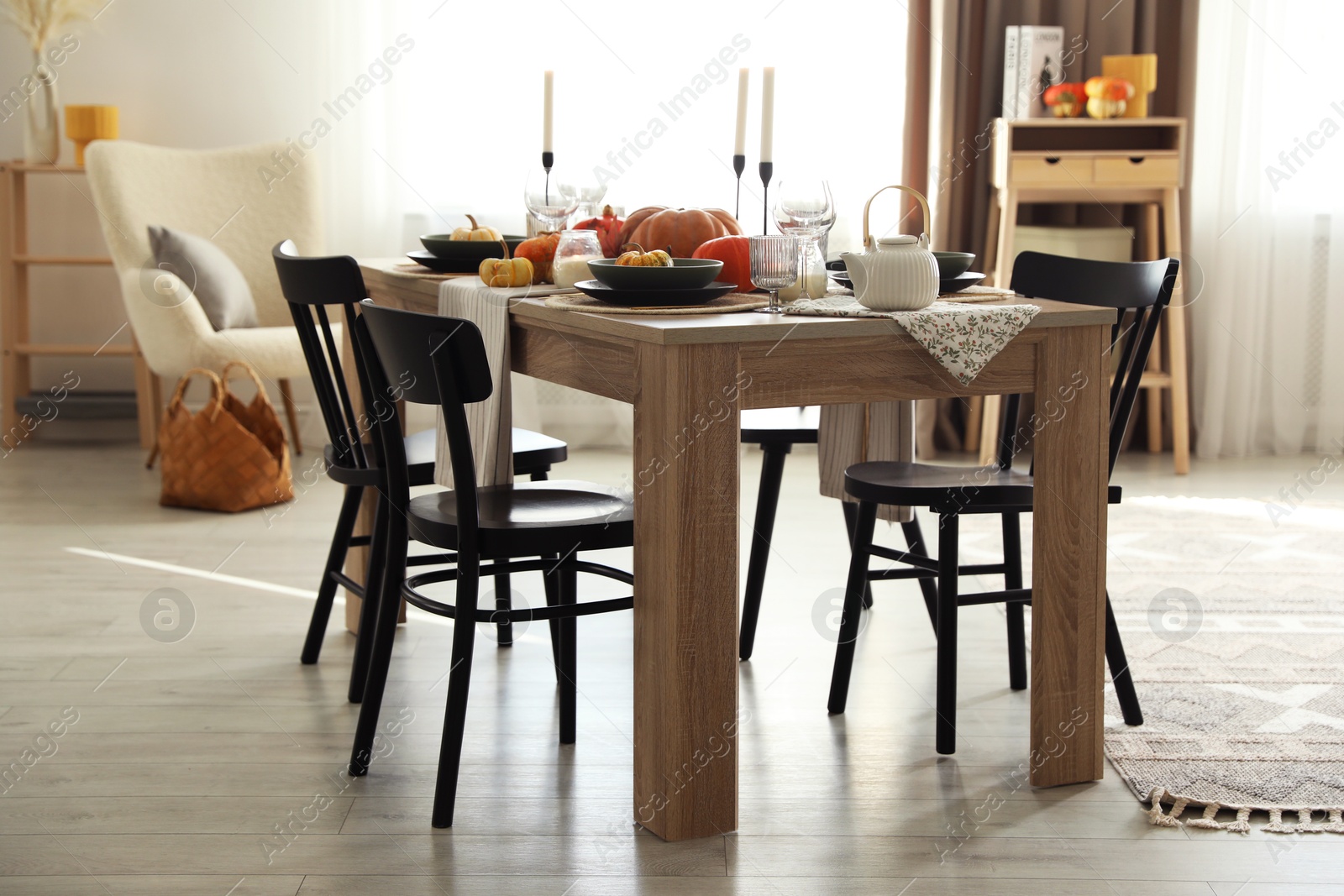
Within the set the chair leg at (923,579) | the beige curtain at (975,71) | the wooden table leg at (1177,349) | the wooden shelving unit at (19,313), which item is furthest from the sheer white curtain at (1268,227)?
the wooden shelving unit at (19,313)

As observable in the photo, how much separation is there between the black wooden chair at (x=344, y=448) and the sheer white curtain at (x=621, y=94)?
224cm

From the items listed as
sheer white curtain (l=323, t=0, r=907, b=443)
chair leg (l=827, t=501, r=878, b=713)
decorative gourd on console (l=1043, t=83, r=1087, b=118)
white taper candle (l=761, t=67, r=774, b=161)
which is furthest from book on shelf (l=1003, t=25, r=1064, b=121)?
chair leg (l=827, t=501, r=878, b=713)

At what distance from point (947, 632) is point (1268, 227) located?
10.1 feet

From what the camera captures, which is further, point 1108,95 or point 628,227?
point 1108,95

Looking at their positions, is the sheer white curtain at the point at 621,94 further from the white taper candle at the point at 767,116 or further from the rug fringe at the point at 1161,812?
the rug fringe at the point at 1161,812

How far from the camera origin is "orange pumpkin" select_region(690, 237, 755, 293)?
2.15 metres

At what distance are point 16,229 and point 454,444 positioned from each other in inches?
138

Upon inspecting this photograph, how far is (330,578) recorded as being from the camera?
99.7 inches

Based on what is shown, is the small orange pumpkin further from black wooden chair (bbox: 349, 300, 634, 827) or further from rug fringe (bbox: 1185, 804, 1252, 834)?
rug fringe (bbox: 1185, 804, 1252, 834)

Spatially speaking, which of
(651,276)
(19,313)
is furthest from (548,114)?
(19,313)

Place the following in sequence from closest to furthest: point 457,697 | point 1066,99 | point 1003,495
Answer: point 457,697, point 1003,495, point 1066,99

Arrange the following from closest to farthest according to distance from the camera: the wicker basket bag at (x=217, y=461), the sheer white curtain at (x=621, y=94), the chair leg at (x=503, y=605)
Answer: the chair leg at (x=503, y=605), the wicker basket bag at (x=217, y=461), the sheer white curtain at (x=621, y=94)

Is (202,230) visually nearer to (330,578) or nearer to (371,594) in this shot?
(330,578)

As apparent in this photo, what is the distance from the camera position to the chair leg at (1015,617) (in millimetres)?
2402
